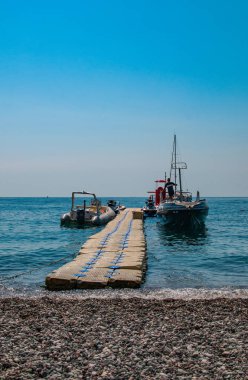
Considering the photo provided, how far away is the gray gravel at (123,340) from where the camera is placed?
6.56 meters

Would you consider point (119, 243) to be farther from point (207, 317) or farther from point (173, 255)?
point (207, 317)

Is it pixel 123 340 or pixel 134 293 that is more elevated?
pixel 123 340

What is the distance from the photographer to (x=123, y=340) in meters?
7.90

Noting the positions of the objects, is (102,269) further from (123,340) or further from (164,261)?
(164,261)

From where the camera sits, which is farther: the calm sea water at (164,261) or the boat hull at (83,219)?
the boat hull at (83,219)

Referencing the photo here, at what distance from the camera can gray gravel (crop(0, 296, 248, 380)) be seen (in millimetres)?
6562

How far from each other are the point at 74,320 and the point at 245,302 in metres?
4.90

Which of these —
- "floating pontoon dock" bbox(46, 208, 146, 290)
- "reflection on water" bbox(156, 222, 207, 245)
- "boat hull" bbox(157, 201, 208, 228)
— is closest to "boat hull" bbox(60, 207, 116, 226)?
"reflection on water" bbox(156, 222, 207, 245)

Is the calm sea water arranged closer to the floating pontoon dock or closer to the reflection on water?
the reflection on water

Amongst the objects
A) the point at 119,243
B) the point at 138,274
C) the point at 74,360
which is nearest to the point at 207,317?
Result: the point at 74,360

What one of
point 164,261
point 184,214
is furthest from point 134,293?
point 184,214


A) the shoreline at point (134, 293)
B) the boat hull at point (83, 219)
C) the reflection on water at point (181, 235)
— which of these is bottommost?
the reflection on water at point (181, 235)

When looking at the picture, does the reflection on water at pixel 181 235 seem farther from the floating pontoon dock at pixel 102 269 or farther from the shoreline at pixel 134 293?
the shoreline at pixel 134 293

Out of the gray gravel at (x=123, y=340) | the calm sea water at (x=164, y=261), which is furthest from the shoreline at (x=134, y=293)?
the gray gravel at (x=123, y=340)
